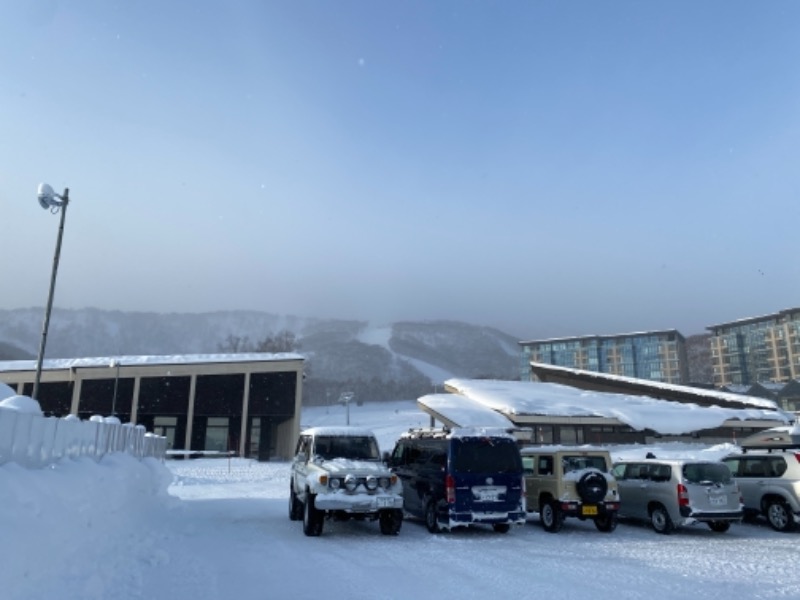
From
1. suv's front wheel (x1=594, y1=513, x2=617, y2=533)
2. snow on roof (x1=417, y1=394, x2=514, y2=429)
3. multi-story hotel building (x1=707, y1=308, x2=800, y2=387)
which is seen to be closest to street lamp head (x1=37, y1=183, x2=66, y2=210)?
suv's front wheel (x1=594, y1=513, x2=617, y2=533)

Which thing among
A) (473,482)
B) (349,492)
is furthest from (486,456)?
(349,492)

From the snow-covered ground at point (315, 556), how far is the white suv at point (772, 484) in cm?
37

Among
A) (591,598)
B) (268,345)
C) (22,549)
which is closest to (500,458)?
(591,598)

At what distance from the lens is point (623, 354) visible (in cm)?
14225

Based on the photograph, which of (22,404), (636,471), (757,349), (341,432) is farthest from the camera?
(757,349)

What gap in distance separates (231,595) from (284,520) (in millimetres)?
7850

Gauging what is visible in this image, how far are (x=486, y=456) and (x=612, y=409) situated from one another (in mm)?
34096

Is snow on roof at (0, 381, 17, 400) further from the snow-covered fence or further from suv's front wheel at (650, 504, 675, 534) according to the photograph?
suv's front wheel at (650, 504, 675, 534)

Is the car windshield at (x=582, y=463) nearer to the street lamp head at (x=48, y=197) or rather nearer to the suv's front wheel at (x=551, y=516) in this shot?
the suv's front wheel at (x=551, y=516)

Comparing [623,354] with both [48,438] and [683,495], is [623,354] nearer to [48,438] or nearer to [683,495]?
[683,495]

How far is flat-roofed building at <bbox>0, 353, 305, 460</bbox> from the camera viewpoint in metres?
48.0

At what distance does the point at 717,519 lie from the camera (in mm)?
12438

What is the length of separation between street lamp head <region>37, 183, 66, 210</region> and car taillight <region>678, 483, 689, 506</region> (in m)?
17.0

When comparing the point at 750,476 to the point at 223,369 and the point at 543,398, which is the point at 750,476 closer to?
the point at 543,398
